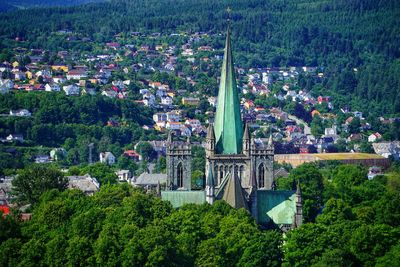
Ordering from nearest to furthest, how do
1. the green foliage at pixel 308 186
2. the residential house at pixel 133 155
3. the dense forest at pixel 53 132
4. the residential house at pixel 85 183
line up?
the green foliage at pixel 308 186
the residential house at pixel 85 183
the dense forest at pixel 53 132
the residential house at pixel 133 155

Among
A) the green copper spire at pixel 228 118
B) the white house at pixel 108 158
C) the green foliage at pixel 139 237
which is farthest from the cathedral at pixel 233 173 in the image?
the white house at pixel 108 158

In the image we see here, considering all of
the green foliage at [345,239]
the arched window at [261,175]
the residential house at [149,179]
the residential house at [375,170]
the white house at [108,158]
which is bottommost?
the green foliage at [345,239]

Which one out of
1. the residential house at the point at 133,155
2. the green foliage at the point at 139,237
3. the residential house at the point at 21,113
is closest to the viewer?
the green foliage at the point at 139,237

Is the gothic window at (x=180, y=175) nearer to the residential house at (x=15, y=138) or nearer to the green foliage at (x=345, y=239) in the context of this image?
the green foliage at (x=345, y=239)

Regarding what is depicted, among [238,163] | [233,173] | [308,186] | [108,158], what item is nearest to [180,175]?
[238,163]

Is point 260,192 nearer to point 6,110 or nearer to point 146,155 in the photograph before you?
point 146,155

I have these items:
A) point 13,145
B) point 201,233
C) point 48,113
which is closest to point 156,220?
point 201,233
